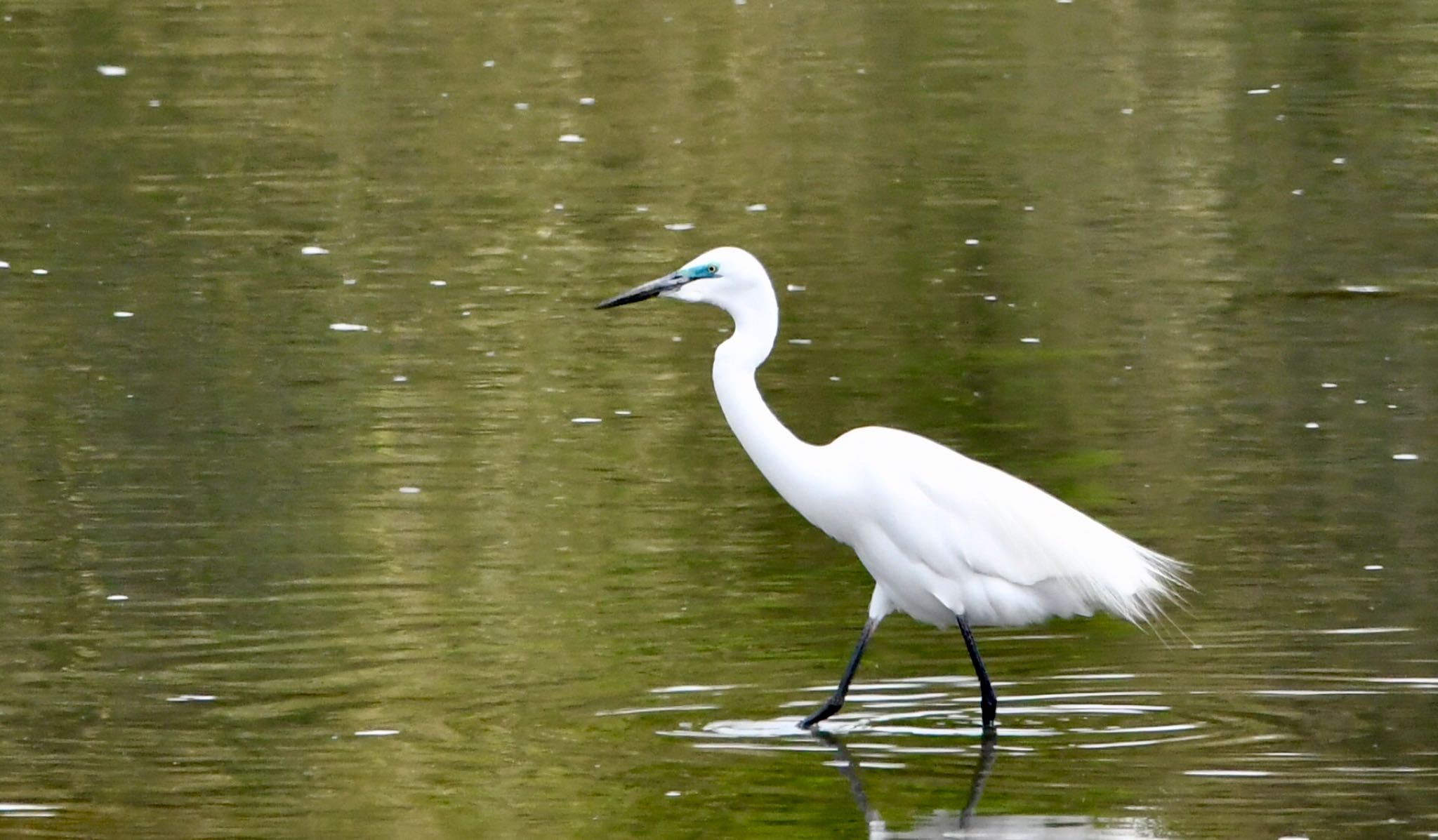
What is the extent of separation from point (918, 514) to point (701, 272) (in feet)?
2.56

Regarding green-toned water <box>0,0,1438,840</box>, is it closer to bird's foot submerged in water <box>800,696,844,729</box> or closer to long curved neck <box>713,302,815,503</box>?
bird's foot submerged in water <box>800,696,844,729</box>

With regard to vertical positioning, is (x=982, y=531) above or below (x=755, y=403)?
below

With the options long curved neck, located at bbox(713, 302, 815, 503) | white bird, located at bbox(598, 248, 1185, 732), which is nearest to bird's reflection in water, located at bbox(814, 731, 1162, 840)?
white bird, located at bbox(598, 248, 1185, 732)

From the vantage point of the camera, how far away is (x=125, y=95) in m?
16.5

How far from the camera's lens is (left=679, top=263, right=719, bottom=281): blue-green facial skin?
583cm

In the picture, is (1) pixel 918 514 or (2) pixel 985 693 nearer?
(2) pixel 985 693

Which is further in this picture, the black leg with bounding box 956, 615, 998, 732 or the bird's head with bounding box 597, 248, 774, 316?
the bird's head with bounding box 597, 248, 774, 316

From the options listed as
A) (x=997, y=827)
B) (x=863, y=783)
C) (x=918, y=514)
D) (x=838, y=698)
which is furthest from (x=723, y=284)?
(x=997, y=827)

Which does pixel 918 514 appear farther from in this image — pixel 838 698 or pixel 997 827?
pixel 997 827

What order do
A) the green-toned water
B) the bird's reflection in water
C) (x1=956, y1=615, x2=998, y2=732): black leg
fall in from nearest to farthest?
the bird's reflection in water → the green-toned water → (x1=956, y1=615, x2=998, y2=732): black leg

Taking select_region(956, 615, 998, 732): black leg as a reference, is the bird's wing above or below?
above

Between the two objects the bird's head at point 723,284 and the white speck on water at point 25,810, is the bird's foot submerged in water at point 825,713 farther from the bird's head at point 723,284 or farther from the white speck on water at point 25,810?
the white speck on water at point 25,810

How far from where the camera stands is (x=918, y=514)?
585cm

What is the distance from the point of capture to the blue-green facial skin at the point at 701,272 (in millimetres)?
5832
